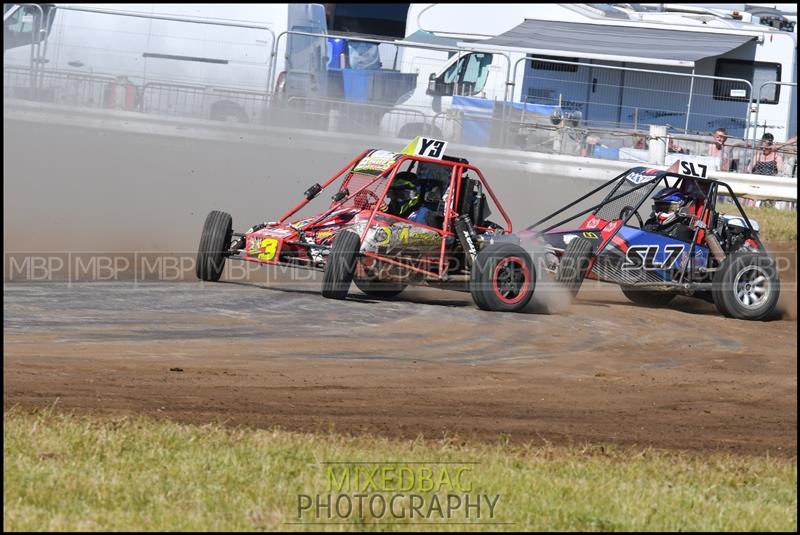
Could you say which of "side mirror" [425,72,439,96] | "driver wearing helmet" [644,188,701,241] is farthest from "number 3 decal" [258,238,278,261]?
"side mirror" [425,72,439,96]

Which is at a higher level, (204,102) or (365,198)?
(204,102)

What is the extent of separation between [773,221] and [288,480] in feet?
45.2

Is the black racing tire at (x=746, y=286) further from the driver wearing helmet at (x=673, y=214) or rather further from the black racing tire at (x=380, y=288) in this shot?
the black racing tire at (x=380, y=288)

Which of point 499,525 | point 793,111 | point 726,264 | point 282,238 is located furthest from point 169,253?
point 793,111

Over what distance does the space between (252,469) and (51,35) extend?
11.3 metres

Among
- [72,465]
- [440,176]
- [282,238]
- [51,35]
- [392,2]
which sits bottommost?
[72,465]

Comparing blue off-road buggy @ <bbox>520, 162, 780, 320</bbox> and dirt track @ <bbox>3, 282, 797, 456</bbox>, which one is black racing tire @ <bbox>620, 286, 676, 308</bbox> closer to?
blue off-road buggy @ <bbox>520, 162, 780, 320</bbox>

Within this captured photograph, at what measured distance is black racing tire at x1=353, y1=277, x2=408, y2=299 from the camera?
1119 cm

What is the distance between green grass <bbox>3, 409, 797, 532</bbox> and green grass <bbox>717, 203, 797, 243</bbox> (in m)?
11.2

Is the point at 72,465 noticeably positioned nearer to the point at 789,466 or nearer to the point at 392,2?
the point at 789,466

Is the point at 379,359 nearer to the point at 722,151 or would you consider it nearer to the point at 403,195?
the point at 403,195

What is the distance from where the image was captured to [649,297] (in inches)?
490

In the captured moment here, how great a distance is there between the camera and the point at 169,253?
12.8m

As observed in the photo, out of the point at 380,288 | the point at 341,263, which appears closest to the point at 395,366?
the point at 341,263
